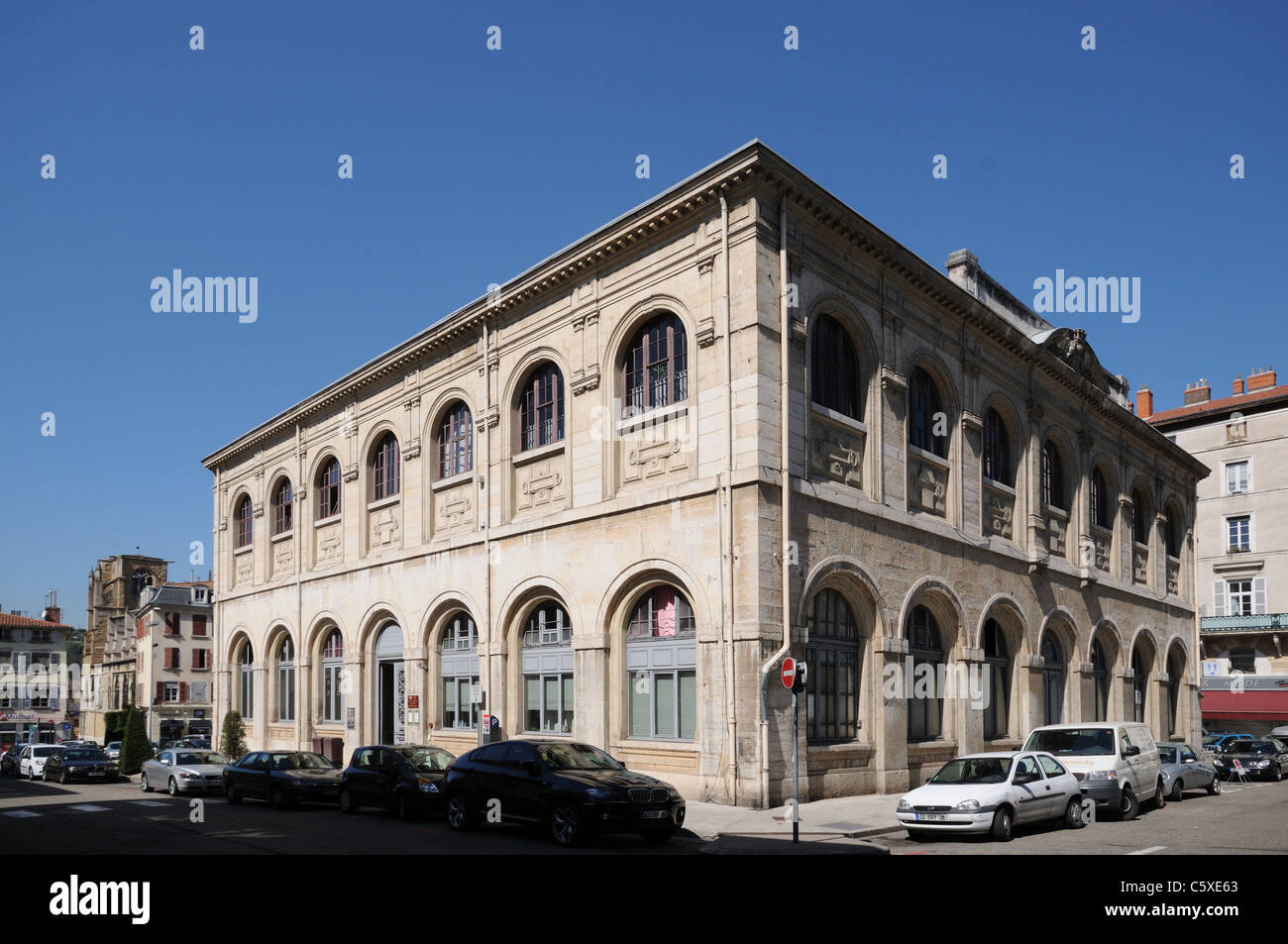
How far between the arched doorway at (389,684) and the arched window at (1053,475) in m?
19.2

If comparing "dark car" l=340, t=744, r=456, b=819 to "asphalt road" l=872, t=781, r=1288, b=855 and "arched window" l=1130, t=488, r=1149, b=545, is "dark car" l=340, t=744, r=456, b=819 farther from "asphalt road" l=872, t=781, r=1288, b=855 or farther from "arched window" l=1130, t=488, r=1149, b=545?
"arched window" l=1130, t=488, r=1149, b=545

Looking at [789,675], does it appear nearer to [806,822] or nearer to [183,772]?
[806,822]

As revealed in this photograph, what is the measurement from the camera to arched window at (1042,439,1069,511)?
33.2 m

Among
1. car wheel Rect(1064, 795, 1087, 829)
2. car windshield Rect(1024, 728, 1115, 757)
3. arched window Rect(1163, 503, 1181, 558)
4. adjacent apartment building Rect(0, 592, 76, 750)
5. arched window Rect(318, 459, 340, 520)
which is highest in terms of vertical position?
arched window Rect(318, 459, 340, 520)

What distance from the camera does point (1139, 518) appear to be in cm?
4056

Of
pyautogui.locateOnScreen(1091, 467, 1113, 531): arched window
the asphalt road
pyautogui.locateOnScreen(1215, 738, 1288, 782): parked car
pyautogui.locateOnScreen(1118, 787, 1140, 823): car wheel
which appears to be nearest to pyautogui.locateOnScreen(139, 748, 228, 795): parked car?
the asphalt road

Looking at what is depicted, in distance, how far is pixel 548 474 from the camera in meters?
26.2

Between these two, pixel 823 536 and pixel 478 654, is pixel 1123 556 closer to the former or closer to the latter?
pixel 823 536

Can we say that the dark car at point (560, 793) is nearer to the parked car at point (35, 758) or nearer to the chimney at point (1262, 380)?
the parked car at point (35, 758)

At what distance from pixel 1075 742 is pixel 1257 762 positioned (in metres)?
14.6

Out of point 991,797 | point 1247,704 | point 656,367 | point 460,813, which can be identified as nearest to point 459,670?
point 656,367

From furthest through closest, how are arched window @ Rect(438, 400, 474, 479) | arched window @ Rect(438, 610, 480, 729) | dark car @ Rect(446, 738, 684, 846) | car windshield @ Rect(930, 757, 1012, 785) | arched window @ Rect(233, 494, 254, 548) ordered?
arched window @ Rect(233, 494, 254, 548) → arched window @ Rect(438, 400, 474, 479) → arched window @ Rect(438, 610, 480, 729) → car windshield @ Rect(930, 757, 1012, 785) → dark car @ Rect(446, 738, 684, 846)

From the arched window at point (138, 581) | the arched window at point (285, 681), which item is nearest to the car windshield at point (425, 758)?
the arched window at point (285, 681)

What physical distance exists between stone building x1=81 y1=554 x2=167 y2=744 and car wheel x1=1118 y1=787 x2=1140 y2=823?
7483cm
